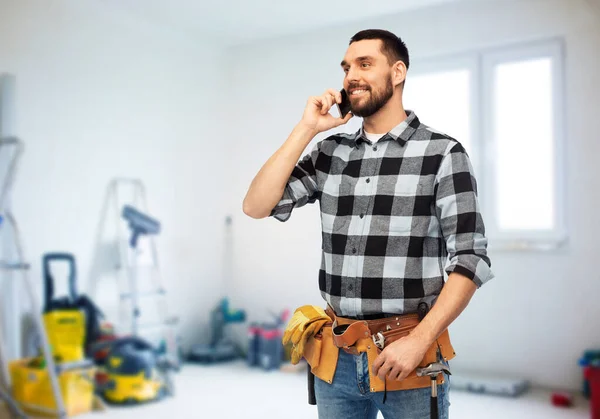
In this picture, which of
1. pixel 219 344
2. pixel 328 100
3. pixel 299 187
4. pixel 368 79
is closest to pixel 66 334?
pixel 219 344

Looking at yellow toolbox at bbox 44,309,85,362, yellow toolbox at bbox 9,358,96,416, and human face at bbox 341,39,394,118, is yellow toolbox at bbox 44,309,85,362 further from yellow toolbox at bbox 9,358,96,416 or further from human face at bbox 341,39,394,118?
human face at bbox 341,39,394,118

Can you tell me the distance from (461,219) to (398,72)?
1.28ft

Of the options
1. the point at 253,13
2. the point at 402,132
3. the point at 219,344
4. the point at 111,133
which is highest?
the point at 253,13

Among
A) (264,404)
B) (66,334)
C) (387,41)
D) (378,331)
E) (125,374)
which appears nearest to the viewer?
(378,331)

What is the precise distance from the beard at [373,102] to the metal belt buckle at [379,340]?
18.5 inches

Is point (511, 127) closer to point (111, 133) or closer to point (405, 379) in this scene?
point (111, 133)

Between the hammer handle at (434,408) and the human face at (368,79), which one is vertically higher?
the human face at (368,79)

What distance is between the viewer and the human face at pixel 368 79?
51.7 inches

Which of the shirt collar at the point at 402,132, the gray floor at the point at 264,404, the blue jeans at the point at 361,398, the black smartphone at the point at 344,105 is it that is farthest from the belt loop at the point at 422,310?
the gray floor at the point at 264,404

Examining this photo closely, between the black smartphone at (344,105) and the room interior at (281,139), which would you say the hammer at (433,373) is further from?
the room interior at (281,139)

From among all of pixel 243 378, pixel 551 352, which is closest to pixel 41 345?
pixel 243 378

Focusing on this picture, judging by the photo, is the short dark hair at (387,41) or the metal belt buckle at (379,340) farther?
the short dark hair at (387,41)

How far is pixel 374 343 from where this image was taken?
1209 millimetres

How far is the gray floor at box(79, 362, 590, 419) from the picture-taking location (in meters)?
3.15
